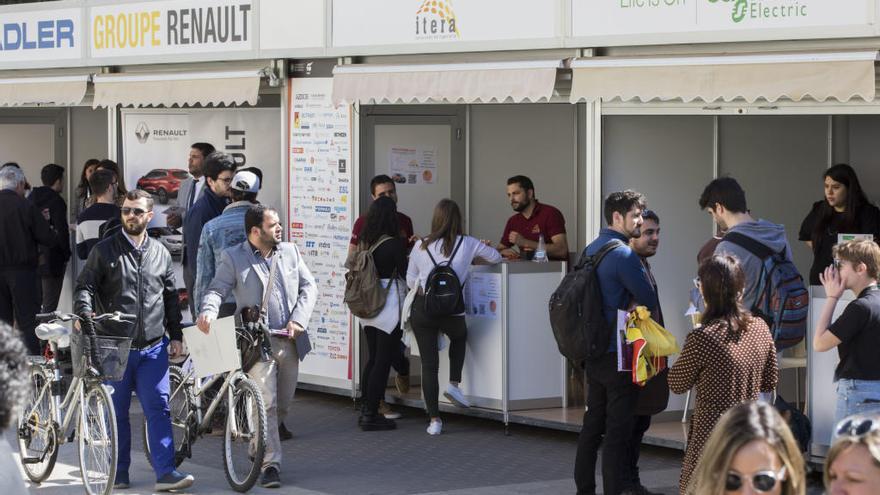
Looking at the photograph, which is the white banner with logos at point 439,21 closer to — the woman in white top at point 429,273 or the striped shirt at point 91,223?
the woman in white top at point 429,273

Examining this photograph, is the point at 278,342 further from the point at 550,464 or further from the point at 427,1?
the point at 427,1

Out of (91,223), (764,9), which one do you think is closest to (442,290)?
(764,9)

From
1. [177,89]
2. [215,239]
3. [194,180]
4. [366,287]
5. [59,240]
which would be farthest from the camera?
[59,240]

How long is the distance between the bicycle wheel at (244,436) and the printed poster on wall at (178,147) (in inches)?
143

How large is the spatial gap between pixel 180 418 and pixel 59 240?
15.8 ft

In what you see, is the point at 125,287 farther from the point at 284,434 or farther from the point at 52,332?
the point at 284,434

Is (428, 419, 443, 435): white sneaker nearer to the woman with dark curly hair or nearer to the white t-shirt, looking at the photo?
the white t-shirt

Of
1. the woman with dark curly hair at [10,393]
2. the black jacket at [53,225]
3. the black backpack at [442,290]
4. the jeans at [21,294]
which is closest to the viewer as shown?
the woman with dark curly hair at [10,393]

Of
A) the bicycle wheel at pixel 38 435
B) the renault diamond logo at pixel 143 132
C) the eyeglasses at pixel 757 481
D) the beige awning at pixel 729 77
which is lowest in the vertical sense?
the bicycle wheel at pixel 38 435

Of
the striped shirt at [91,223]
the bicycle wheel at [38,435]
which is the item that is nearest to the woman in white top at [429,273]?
the bicycle wheel at [38,435]

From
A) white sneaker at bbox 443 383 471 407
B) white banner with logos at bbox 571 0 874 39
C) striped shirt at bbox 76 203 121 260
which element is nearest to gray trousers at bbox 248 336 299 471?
white sneaker at bbox 443 383 471 407

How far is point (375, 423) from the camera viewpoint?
35.2ft

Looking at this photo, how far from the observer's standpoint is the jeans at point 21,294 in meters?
12.5

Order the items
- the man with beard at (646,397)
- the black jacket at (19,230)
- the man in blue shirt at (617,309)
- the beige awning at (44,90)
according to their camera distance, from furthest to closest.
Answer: the beige awning at (44,90) < the black jacket at (19,230) < the man with beard at (646,397) < the man in blue shirt at (617,309)
